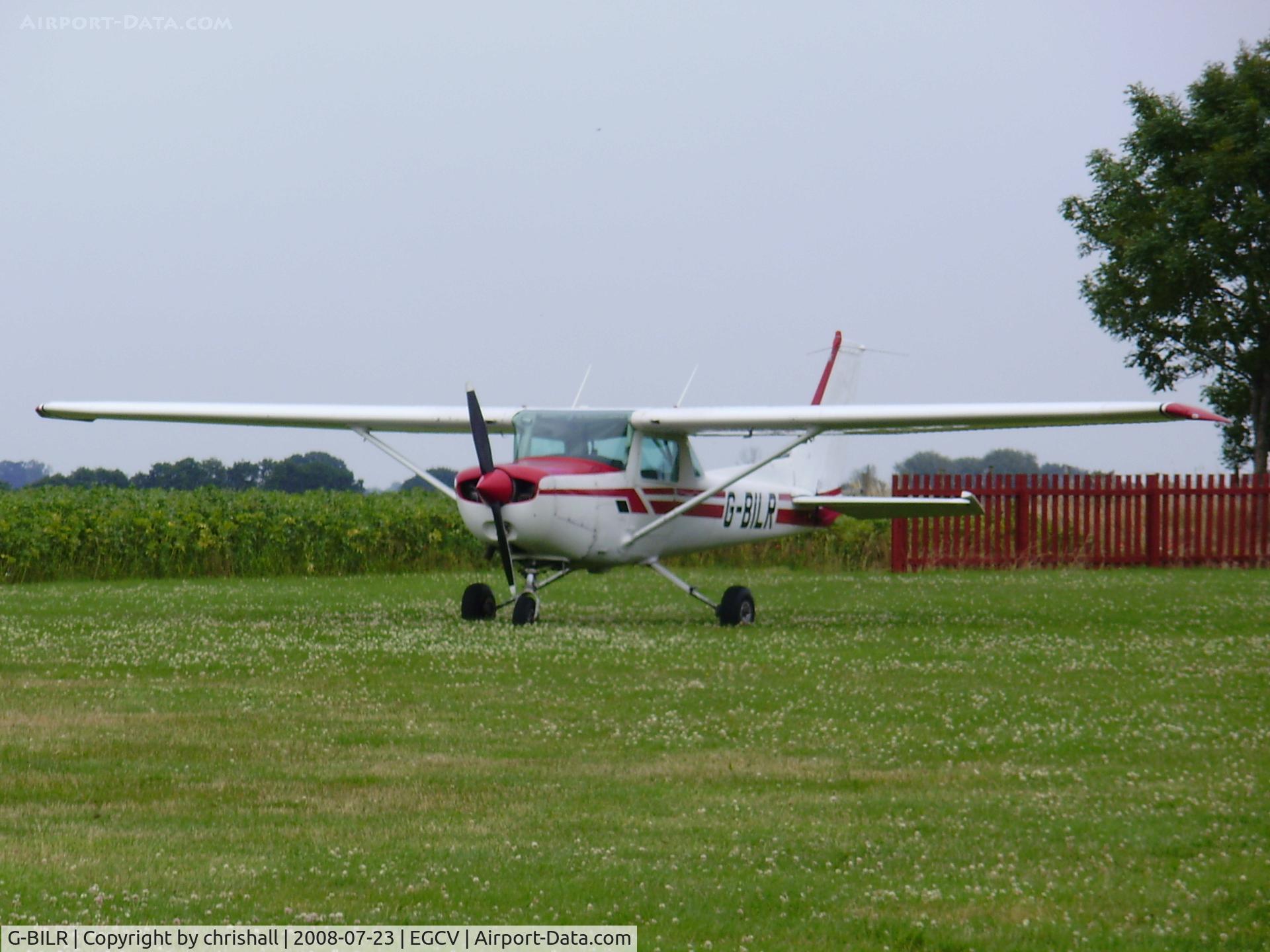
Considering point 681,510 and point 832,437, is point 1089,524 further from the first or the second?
point 681,510

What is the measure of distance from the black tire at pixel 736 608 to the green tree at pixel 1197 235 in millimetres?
27061

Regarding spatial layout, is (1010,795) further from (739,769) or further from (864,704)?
(864,704)

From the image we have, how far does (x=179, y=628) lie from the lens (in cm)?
1623

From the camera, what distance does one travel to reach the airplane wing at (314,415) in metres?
18.6

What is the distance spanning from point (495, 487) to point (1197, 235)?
100 ft

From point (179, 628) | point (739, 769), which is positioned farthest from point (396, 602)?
point (739, 769)

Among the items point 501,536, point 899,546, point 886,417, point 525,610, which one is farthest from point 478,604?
point 899,546

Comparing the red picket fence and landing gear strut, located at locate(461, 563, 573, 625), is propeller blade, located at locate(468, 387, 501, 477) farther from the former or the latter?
the red picket fence

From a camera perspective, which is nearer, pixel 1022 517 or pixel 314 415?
pixel 314 415

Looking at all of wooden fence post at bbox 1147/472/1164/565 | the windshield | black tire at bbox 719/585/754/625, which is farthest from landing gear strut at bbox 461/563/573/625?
wooden fence post at bbox 1147/472/1164/565

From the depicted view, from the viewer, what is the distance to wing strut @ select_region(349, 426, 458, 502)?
55.5 ft

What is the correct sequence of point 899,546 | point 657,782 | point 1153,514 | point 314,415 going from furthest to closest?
point 1153,514, point 899,546, point 314,415, point 657,782

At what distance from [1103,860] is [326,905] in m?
2.89

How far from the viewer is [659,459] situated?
58.2 feet
